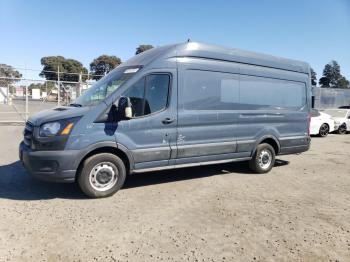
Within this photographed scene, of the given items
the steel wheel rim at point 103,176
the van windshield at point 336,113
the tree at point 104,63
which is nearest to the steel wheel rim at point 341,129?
the van windshield at point 336,113

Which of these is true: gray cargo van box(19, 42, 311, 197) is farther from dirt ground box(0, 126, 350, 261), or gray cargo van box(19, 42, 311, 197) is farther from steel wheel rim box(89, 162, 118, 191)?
dirt ground box(0, 126, 350, 261)

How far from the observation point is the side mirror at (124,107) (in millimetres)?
5391

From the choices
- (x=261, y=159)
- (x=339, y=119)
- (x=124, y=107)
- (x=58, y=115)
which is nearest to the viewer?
(x=58, y=115)

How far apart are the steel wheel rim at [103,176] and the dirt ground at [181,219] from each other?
0.23 metres

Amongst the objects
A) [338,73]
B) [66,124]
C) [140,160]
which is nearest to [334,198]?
[140,160]

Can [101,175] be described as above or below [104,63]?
below

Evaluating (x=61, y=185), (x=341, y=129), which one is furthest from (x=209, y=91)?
(x=341, y=129)

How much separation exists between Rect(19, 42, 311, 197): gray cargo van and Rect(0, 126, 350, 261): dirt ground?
521mm

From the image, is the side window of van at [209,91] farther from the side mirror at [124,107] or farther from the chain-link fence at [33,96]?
the chain-link fence at [33,96]

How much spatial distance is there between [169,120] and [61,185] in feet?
7.51

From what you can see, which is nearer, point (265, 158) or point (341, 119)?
point (265, 158)

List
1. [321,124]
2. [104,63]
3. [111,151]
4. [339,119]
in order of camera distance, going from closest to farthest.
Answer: [111,151] < [321,124] < [339,119] < [104,63]

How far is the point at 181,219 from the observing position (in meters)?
4.70

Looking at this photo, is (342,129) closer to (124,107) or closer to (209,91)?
(209,91)
